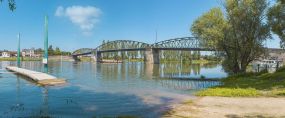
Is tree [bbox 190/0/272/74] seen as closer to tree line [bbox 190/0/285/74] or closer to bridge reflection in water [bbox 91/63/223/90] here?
tree line [bbox 190/0/285/74]

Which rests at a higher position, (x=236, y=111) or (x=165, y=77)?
(x=236, y=111)

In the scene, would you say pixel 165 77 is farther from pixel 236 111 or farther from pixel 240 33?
pixel 236 111

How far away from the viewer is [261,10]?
2144 centimetres

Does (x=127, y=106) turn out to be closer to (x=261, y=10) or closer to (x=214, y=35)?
(x=214, y=35)

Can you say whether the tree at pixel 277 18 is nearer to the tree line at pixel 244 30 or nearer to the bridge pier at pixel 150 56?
the tree line at pixel 244 30

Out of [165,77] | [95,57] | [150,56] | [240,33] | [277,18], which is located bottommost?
[165,77]

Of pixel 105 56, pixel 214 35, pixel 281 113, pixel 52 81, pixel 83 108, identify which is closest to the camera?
pixel 281 113

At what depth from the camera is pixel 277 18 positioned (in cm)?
2038

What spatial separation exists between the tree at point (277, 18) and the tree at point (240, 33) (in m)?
0.78

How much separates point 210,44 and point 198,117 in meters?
18.0

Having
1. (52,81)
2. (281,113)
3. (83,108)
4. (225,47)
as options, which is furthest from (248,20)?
(52,81)

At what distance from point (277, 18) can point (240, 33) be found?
402 centimetres

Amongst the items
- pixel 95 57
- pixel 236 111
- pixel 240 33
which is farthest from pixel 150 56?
pixel 236 111

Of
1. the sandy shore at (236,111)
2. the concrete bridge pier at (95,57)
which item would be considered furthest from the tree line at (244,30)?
the concrete bridge pier at (95,57)
